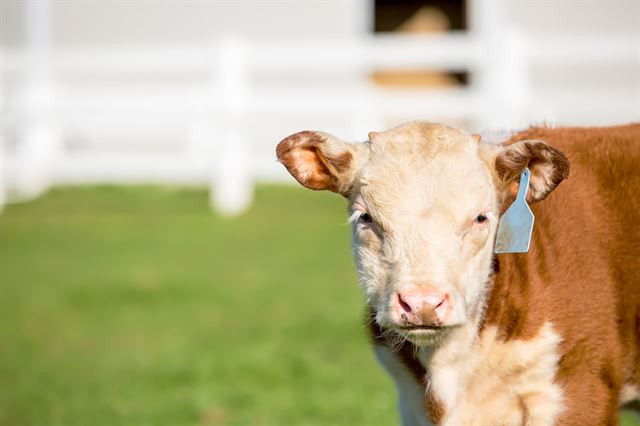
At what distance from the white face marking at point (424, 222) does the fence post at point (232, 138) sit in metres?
11.2

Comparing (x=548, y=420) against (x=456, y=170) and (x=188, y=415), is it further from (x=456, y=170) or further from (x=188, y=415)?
(x=188, y=415)

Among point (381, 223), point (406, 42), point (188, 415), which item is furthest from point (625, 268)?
point (406, 42)

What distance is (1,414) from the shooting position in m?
8.22

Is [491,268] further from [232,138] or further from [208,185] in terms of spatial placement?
[208,185]

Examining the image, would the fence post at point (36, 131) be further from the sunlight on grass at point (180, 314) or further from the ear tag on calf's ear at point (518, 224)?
the ear tag on calf's ear at point (518, 224)

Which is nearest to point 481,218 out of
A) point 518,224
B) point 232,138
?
point 518,224

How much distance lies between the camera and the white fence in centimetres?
1513

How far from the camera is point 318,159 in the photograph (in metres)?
4.62

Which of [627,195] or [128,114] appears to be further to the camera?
[128,114]

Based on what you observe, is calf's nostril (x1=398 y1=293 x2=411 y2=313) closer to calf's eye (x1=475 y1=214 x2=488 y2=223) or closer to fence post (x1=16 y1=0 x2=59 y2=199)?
calf's eye (x1=475 y1=214 x2=488 y2=223)

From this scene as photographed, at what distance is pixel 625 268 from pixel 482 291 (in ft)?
2.15

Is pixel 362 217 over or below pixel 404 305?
over

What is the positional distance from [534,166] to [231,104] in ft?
38.8

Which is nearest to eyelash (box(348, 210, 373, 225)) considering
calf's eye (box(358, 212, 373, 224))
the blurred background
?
calf's eye (box(358, 212, 373, 224))
